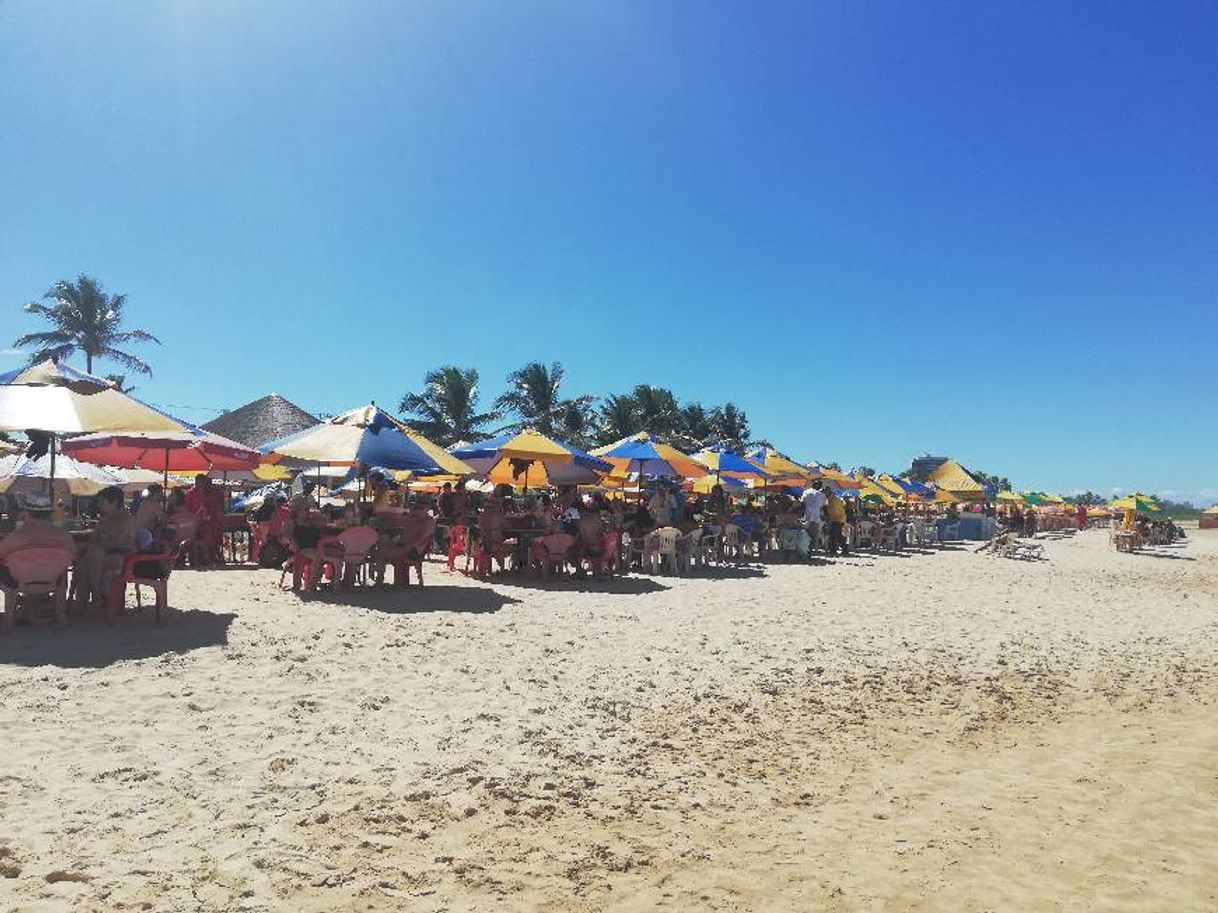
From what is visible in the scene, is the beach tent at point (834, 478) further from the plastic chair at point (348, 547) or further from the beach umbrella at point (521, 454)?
the plastic chair at point (348, 547)

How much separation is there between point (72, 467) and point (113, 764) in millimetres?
9026

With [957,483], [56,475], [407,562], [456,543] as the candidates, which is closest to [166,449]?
[56,475]

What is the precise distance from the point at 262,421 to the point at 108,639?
16.8 meters

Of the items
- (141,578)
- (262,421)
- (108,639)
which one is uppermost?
(262,421)

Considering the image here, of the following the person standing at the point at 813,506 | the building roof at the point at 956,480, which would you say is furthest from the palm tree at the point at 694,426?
the person standing at the point at 813,506

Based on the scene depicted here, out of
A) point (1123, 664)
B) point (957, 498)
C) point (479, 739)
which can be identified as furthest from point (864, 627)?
point (957, 498)

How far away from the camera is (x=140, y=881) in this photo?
112 inches

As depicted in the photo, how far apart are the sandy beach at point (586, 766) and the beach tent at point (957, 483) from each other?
1813cm

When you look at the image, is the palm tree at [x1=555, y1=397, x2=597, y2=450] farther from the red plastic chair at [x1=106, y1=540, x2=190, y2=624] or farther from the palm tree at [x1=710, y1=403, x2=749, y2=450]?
the red plastic chair at [x1=106, y1=540, x2=190, y2=624]

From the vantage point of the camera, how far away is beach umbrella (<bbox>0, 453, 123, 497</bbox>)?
9953 mm

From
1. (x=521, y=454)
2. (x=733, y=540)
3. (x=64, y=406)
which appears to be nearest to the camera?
(x=64, y=406)

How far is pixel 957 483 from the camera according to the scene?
26.0 metres

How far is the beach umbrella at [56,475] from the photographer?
392 inches

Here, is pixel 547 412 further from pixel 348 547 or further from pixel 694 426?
pixel 348 547
